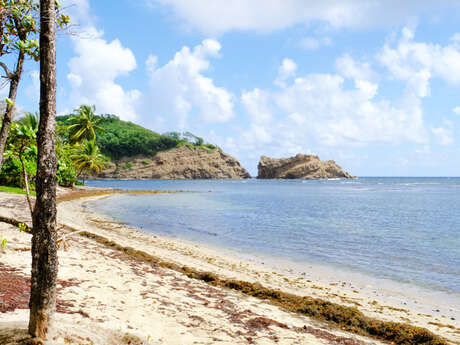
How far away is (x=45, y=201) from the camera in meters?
3.95

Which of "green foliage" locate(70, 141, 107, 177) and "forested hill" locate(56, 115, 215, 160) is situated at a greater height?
"forested hill" locate(56, 115, 215, 160)

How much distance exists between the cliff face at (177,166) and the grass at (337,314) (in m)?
143

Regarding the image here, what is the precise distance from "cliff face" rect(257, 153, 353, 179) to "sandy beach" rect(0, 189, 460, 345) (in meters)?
164

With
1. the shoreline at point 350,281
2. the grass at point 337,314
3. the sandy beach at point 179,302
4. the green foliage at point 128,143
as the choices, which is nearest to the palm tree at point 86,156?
the shoreline at point 350,281

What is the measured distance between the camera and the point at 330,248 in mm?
17641

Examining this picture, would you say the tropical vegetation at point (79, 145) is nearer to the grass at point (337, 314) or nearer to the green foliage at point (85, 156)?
the green foliage at point (85, 156)

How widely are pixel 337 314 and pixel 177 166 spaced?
489 feet

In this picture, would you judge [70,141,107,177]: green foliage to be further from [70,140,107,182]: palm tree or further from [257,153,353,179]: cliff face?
[257,153,353,179]: cliff face

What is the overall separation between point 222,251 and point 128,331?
1142 centimetres

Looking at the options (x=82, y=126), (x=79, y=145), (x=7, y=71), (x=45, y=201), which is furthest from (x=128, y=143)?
(x=45, y=201)

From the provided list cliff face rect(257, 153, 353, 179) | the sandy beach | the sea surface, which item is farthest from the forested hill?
the sandy beach

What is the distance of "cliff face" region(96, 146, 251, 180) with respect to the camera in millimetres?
147875

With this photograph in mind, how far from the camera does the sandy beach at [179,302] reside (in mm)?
5504

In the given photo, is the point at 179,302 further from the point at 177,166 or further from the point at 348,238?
the point at 177,166
